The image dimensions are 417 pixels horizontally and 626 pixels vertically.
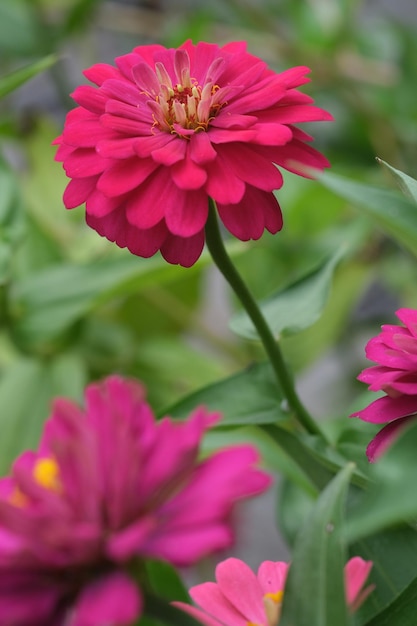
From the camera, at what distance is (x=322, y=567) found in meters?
0.19

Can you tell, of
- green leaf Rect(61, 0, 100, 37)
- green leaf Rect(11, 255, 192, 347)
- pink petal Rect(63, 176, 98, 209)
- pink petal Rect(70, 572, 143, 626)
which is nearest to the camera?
pink petal Rect(70, 572, 143, 626)

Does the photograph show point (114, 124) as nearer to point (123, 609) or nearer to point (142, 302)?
point (123, 609)

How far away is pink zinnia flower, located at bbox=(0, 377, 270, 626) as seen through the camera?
164mm

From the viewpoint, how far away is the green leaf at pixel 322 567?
192 millimetres

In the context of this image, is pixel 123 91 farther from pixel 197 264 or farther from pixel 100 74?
pixel 197 264

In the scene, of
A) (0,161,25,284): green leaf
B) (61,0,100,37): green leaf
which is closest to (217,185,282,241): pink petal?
(0,161,25,284): green leaf

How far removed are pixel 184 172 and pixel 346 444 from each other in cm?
14

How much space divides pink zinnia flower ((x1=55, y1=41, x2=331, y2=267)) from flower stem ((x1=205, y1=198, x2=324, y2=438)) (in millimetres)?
12

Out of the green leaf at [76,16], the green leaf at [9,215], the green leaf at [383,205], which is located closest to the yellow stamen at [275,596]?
the green leaf at [383,205]

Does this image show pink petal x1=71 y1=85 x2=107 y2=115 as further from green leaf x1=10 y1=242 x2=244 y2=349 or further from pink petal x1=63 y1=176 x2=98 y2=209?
green leaf x1=10 y1=242 x2=244 y2=349

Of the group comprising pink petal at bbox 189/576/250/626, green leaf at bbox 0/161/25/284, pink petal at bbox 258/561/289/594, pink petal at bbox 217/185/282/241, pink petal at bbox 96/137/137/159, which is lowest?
pink petal at bbox 258/561/289/594

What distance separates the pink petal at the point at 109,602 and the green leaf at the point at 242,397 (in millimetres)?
Result: 159

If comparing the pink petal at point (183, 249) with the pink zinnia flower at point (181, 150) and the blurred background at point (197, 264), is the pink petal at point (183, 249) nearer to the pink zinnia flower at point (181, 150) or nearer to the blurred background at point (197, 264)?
the pink zinnia flower at point (181, 150)

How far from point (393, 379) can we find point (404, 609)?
6 cm
